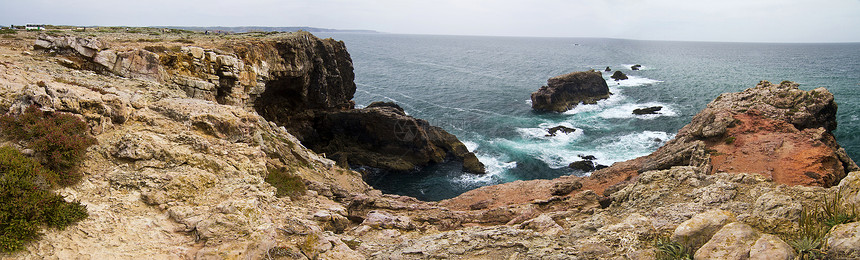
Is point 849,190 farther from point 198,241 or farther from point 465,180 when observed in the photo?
point 465,180

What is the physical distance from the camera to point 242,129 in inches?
729

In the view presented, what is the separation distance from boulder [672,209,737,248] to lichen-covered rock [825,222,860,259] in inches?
88.4

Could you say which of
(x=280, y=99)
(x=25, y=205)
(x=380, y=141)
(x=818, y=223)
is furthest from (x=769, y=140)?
(x=280, y=99)

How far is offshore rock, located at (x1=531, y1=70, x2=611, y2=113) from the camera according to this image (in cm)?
7444

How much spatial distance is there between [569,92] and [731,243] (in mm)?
72397

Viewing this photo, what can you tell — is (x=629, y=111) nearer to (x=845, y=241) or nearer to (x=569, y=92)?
(x=569, y=92)

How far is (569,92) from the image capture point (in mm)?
78938

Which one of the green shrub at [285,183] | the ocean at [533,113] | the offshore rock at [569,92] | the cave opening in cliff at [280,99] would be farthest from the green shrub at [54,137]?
the offshore rock at [569,92]

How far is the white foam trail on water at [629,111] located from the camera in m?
67.9

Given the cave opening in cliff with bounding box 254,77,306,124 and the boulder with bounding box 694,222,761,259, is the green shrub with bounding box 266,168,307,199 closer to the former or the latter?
the boulder with bounding box 694,222,761,259

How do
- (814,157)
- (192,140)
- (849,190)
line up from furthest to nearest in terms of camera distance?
(814,157)
(192,140)
(849,190)

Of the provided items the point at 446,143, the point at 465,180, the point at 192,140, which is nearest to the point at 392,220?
the point at 192,140

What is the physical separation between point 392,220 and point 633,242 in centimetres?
893

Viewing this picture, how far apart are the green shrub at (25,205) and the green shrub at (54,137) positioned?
0.54 metres
